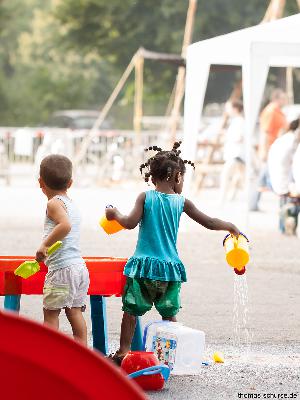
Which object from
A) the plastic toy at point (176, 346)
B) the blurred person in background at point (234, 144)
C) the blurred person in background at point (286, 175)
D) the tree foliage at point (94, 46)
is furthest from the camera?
the tree foliage at point (94, 46)

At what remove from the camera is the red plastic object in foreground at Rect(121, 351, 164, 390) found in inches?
237

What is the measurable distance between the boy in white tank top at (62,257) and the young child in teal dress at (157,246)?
0.21 meters

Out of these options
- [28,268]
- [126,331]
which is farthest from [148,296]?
[28,268]

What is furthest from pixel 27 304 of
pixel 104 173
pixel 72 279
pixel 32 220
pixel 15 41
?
pixel 15 41

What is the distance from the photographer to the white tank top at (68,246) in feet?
20.4

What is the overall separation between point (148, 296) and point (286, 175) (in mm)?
9108

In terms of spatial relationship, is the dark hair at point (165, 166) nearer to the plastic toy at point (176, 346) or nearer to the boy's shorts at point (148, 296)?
the boy's shorts at point (148, 296)

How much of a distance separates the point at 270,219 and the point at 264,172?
66cm

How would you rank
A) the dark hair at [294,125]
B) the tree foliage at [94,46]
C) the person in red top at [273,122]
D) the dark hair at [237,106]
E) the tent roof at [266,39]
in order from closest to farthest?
1. the tent roof at [266,39]
2. the dark hair at [294,125]
3. the person in red top at [273,122]
4. the dark hair at [237,106]
5. the tree foliage at [94,46]

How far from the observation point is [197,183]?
23.7 metres

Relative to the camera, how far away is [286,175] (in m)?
15.3

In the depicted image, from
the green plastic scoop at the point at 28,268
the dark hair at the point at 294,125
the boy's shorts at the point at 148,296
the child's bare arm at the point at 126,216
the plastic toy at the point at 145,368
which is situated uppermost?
the dark hair at the point at 294,125

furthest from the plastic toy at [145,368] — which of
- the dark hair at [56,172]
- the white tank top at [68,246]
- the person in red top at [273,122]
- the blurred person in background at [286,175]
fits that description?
the person in red top at [273,122]

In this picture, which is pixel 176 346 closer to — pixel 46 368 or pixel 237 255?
pixel 237 255
